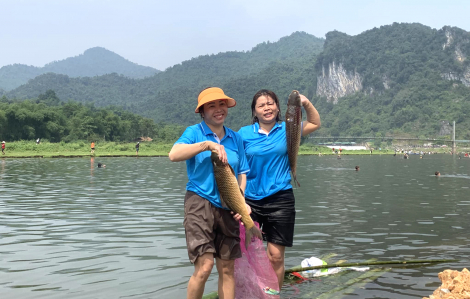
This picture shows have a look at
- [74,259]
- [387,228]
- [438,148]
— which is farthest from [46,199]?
[438,148]

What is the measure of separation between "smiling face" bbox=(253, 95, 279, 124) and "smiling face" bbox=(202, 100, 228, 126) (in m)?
0.79

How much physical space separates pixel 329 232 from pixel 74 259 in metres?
5.32

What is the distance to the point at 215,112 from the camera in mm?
4781

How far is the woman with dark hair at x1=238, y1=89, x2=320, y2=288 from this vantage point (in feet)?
17.6

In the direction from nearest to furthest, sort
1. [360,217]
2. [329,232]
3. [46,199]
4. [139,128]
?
[329,232], [360,217], [46,199], [139,128]

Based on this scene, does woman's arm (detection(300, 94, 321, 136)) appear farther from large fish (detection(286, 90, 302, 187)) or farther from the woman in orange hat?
the woman in orange hat

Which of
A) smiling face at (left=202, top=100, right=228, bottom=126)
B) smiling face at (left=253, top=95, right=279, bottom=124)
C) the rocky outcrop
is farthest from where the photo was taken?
the rocky outcrop

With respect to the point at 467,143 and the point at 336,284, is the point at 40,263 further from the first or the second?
the point at 467,143

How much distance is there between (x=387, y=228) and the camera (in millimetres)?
11773

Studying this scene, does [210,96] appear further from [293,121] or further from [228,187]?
[293,121]

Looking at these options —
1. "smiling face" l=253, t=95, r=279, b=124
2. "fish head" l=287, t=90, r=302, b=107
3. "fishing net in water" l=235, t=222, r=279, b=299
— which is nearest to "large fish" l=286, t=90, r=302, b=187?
"fish head" l=287, t=90, r=302, b=107

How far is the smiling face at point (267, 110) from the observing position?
5.50 meters

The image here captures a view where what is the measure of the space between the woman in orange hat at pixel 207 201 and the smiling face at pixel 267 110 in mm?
697

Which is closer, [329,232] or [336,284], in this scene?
[336,284]
